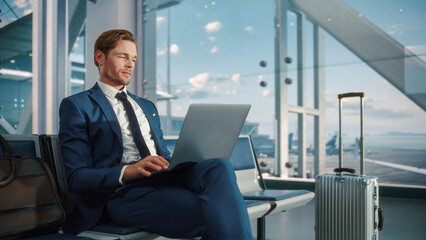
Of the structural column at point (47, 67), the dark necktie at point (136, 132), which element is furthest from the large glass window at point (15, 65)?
the dark necktie at point (136, 132)

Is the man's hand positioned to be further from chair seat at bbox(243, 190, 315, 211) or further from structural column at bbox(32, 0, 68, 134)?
structural column at bbox(32, 0, 68, 134)

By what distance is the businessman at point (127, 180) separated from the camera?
122 centimetres

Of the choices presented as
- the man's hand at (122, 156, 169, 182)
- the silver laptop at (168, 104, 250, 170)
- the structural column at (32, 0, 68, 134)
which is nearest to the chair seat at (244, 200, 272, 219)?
the silver laptop at (168, 104, 250, 170)

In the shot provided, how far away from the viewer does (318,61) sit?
17.6 feet

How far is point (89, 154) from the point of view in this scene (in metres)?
1.43

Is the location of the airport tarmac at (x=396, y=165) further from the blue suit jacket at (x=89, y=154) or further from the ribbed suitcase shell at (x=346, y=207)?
the blue suit jacket at (x=89, y=154)

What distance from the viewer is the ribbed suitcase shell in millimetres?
2178

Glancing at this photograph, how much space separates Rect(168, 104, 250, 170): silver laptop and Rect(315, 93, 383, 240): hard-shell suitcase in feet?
3.70

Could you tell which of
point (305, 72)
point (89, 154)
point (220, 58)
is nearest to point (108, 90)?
point (89, 154)

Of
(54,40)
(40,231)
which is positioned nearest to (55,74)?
(54,40)

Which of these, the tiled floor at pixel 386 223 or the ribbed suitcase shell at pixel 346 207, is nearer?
the ribbed suitcase shell at pixel 346 207

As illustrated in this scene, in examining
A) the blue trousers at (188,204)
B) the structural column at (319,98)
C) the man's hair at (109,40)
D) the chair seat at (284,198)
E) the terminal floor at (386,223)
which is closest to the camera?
the blue trousers at (188,204)

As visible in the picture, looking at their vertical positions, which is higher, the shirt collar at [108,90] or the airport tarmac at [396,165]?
the shirt collar at [108,90]

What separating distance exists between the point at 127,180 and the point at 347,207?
1451mm
